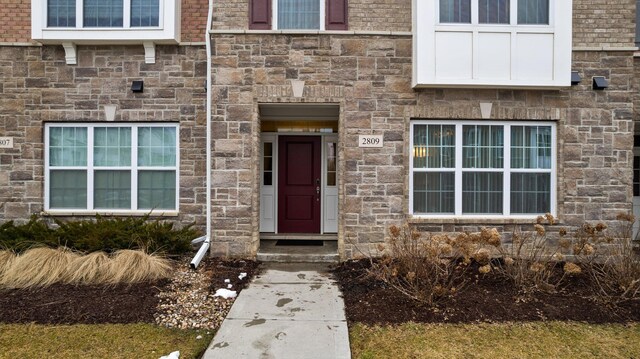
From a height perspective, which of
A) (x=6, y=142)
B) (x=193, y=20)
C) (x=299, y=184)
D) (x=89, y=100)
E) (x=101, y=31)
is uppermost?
(x=193, y=20)

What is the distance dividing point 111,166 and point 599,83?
9.00 metres

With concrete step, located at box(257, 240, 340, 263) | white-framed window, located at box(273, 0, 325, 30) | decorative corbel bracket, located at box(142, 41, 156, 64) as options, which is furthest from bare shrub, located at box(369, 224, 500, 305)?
decorative corbel bracket, located at box(142, 41, 156, 64)

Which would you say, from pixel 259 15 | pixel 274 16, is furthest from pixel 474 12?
pixel 259 15

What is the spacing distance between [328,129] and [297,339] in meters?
Answer: 5.15

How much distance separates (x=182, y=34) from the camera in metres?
7.20

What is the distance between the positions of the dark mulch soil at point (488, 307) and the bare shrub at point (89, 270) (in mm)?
3432

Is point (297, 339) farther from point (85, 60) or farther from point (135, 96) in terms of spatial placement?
point (85, 60)

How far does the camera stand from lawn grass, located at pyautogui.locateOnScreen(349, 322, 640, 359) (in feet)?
12.3

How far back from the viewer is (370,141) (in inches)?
261

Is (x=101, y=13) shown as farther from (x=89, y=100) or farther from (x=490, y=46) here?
(x=490, y=46)

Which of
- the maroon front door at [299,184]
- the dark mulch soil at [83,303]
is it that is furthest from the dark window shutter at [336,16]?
the dark mulch soil at [83,303]

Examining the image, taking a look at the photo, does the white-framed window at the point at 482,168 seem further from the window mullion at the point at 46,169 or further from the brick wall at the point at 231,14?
the window mullion at the point at 46,169

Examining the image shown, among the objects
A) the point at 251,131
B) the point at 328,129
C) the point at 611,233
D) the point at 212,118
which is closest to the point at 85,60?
the point at 212,118

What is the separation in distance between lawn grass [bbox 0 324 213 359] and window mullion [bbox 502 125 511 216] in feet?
17.7
